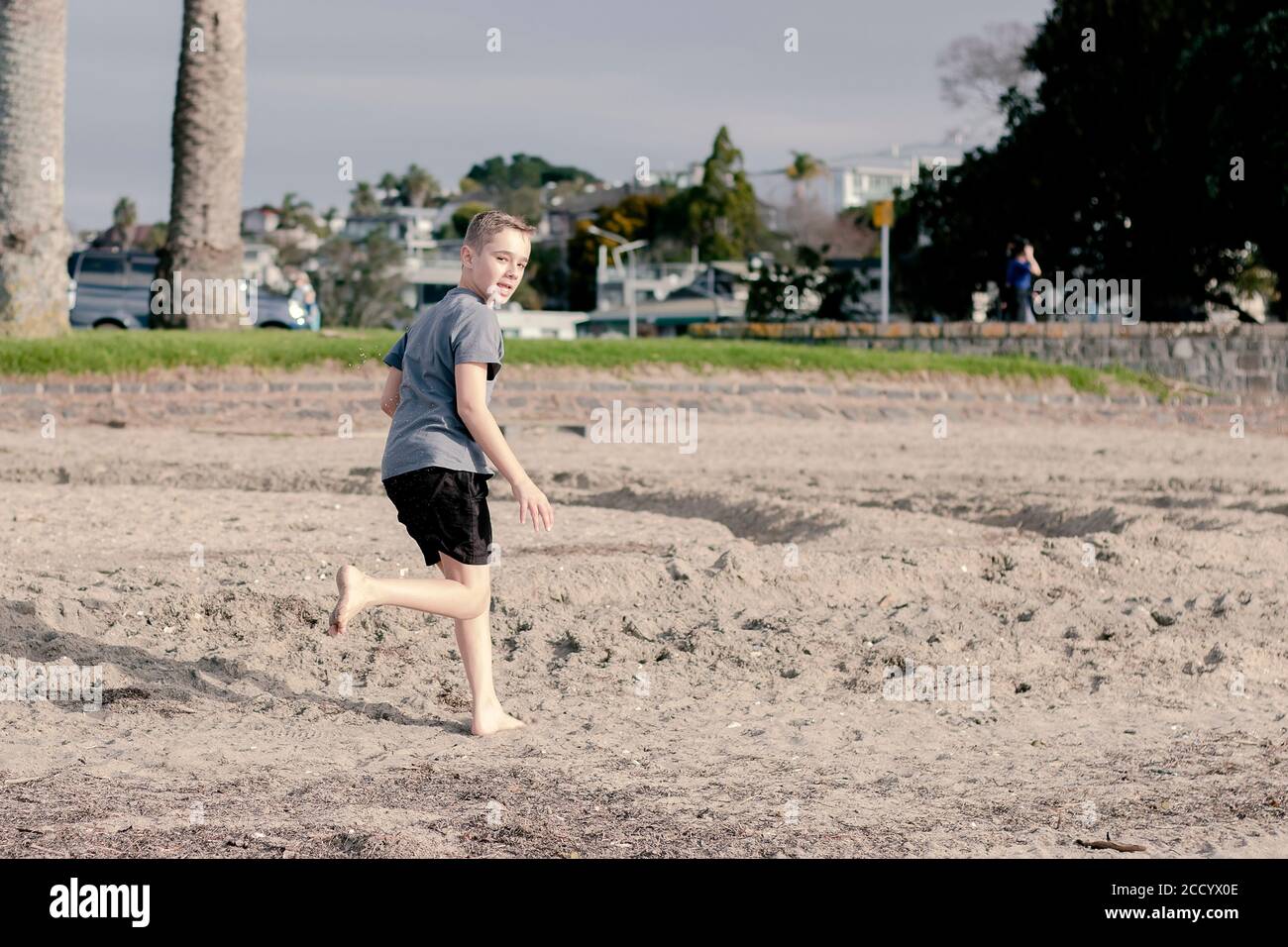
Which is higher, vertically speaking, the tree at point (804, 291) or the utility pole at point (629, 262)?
the utility pole at point (629, 262)

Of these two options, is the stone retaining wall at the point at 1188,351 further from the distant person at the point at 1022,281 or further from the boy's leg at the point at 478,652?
the boy's leg at the point at 478,652

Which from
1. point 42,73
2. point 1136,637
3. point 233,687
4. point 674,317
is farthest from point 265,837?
point 674,317

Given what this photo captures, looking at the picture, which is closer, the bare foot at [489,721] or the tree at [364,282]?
the bare foot at [489,721]

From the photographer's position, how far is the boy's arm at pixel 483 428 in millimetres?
4500

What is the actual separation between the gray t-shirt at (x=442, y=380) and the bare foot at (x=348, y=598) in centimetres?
31

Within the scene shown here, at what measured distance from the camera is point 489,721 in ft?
16.5

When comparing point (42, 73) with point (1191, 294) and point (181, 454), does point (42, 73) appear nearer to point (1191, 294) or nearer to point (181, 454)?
point (181, 454)

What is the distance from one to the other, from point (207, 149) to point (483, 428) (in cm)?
1434

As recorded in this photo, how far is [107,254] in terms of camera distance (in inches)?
991

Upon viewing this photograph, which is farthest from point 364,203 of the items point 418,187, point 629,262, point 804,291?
point 804,291

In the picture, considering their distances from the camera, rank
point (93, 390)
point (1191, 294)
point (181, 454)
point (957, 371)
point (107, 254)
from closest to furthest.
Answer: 1. point (181, 454)
2. point (93, 390)
3. point (957, 371)
4. point (1191, 294)
5. point (107, 254)

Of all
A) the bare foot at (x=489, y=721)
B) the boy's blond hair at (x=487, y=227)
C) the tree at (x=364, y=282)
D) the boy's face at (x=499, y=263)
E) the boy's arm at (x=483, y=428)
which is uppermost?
the tree at (x=364, y=282)

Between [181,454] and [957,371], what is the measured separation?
836cm

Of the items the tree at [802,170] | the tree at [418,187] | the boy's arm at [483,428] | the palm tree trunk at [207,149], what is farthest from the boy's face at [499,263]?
the tree at [418,187]
